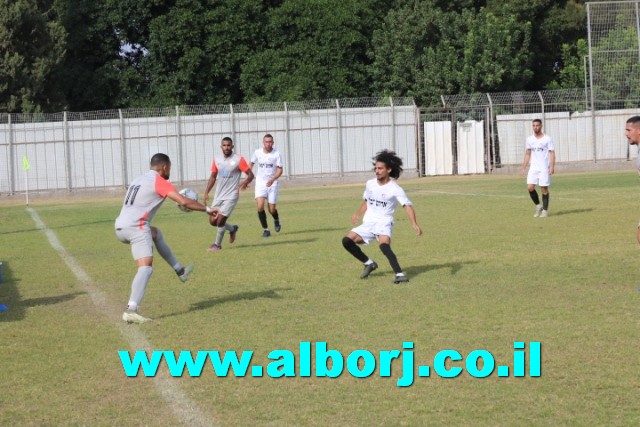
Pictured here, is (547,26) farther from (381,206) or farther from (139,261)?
(139,261)

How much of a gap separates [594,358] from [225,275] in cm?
634

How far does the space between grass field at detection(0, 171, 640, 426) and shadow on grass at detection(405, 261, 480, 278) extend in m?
0.02

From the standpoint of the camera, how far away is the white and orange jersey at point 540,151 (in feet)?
66.1

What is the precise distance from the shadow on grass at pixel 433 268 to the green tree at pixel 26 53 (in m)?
30.7

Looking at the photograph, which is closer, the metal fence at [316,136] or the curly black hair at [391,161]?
the curly black hair at [391,161]

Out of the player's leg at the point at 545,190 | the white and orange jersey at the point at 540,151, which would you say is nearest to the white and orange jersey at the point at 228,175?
the player's leg at the point at 545,190

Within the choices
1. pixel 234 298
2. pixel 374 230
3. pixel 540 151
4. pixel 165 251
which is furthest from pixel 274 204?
pixel 165 251

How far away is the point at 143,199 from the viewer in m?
9.62

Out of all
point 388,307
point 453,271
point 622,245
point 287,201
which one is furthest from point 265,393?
point 287,201

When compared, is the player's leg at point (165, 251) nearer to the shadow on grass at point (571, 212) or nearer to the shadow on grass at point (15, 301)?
the shadow on grass at point (15, 301)

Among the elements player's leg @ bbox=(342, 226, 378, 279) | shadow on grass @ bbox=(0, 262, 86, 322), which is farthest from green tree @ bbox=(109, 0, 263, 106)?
player's leg @ bbox=(342, 226, 378, 279)

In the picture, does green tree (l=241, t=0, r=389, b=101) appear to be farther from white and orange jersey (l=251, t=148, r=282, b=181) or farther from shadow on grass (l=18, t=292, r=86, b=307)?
shadow on grass (l=18, t=292, r=86, b=307)

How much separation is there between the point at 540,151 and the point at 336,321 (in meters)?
12.1

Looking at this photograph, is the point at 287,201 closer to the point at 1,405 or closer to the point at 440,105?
the point at 440,105
